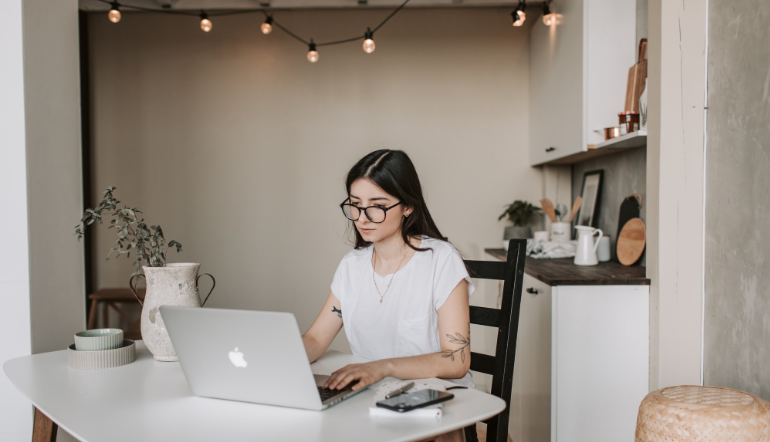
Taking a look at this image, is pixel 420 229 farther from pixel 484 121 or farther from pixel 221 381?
pixel 484 121

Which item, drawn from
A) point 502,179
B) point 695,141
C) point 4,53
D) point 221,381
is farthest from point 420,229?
point 502,179

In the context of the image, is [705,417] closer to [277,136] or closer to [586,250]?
[586,250]

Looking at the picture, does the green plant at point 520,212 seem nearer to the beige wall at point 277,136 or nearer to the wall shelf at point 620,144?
the beige wall at point 277,136

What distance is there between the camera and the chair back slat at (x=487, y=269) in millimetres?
1372

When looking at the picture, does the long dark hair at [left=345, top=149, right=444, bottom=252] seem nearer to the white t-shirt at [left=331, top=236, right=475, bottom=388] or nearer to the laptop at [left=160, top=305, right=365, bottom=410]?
the white t-shirt at [left=331, top=236, right=475, bottom=388]

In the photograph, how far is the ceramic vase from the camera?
49.9 inches

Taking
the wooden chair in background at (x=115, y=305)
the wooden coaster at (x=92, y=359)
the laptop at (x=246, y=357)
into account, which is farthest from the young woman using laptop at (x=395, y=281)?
the wooden chair in background at (x=115, y=305)

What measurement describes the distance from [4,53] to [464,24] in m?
2.67

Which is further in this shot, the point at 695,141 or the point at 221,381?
the point at 695,141

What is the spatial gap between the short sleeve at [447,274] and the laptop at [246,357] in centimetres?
43

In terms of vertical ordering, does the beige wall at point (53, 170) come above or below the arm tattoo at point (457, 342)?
above

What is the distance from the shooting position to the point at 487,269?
4.66 feet

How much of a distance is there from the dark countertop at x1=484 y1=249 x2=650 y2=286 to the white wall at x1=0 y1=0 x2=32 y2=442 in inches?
65.0

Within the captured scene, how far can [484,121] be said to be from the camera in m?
3.45
